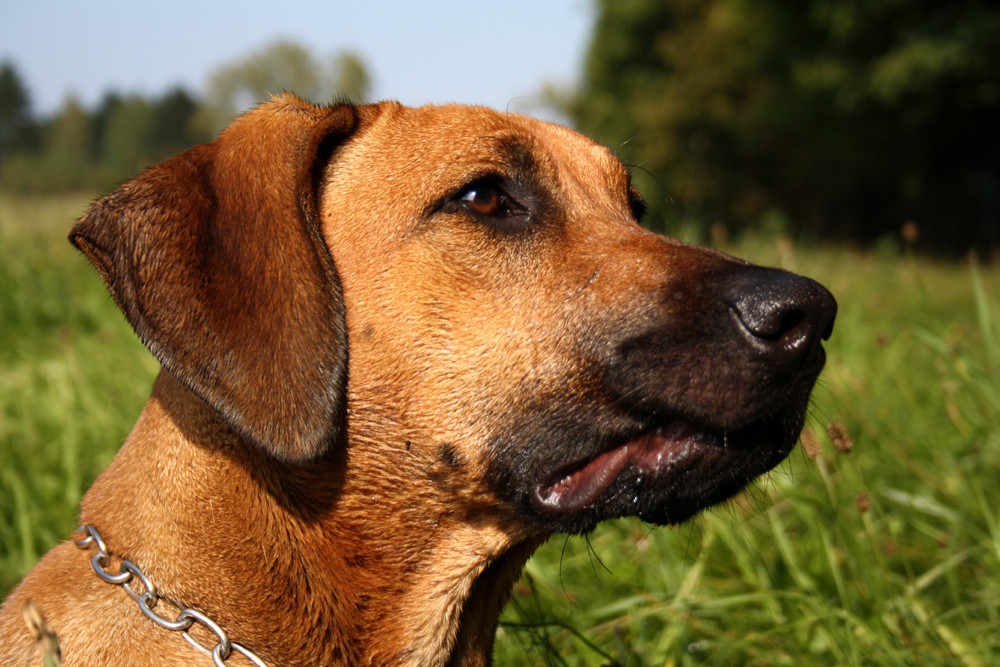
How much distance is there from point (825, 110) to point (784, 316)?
2697 centimetres

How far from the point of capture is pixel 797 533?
406cm

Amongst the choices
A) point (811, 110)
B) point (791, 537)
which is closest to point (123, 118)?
point (811, 110)

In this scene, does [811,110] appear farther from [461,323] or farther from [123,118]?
[123,118]

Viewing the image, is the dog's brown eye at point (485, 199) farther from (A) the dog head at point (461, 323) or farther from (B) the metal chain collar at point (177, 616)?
(B) the metal chain collar at point (177, 616)

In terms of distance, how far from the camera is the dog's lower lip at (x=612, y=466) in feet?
6.44

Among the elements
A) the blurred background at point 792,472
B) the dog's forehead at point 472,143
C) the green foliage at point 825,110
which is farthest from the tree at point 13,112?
the dog's forehead at point 472,143

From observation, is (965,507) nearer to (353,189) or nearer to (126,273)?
(353,189)

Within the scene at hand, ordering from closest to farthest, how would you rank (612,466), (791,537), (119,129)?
(612,466) < (791,537) < (119,129)

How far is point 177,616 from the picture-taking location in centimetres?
185

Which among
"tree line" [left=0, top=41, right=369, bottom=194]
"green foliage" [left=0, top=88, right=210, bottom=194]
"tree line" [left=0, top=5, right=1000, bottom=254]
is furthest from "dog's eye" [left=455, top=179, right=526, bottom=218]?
"green foliage" [left=0, top=88, right=210, bottom=194]

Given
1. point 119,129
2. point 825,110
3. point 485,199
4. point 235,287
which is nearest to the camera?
point 235,287

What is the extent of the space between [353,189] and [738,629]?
7.19ft

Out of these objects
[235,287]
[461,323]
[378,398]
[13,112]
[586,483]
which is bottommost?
[13,112]

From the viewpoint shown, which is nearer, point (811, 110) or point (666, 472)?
point (666, 472)
